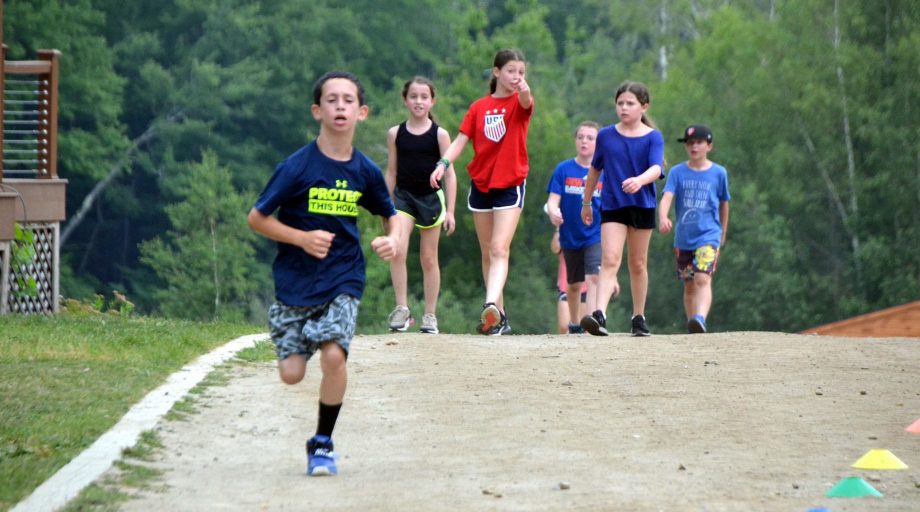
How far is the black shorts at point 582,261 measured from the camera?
14609 millimetres

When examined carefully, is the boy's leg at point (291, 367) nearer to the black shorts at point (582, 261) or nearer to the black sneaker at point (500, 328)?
the black sneaker at point (500, 328)

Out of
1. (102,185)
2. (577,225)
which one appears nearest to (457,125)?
(102,185)

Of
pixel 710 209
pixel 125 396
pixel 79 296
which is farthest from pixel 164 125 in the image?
pixel 125 396

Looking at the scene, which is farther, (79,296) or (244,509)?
(79,296)

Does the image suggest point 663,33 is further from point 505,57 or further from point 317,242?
point 317,242

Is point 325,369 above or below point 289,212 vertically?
below

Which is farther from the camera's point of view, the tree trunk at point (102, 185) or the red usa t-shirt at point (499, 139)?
the tree trunk at point (102, 185)

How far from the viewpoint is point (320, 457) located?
7480 mm

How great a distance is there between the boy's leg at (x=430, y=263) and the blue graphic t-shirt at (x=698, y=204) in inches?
77.4

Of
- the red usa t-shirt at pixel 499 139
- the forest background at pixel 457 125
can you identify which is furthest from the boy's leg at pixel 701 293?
the forest background at pixel 457 125

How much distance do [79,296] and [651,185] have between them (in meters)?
42.6

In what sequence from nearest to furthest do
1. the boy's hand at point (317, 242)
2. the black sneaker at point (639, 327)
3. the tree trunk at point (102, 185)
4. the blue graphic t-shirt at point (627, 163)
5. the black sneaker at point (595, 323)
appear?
the boy's hand at point (317, 242)
the blue graphic t-shirt at point (627, 163)
the black sneaker at point (595, 323)
the black sneaker at point (639, 327)
the tree trunk at point (102, 185)

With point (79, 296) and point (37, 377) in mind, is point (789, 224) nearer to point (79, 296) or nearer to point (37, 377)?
point (79, 296)

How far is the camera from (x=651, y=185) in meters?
12.7
